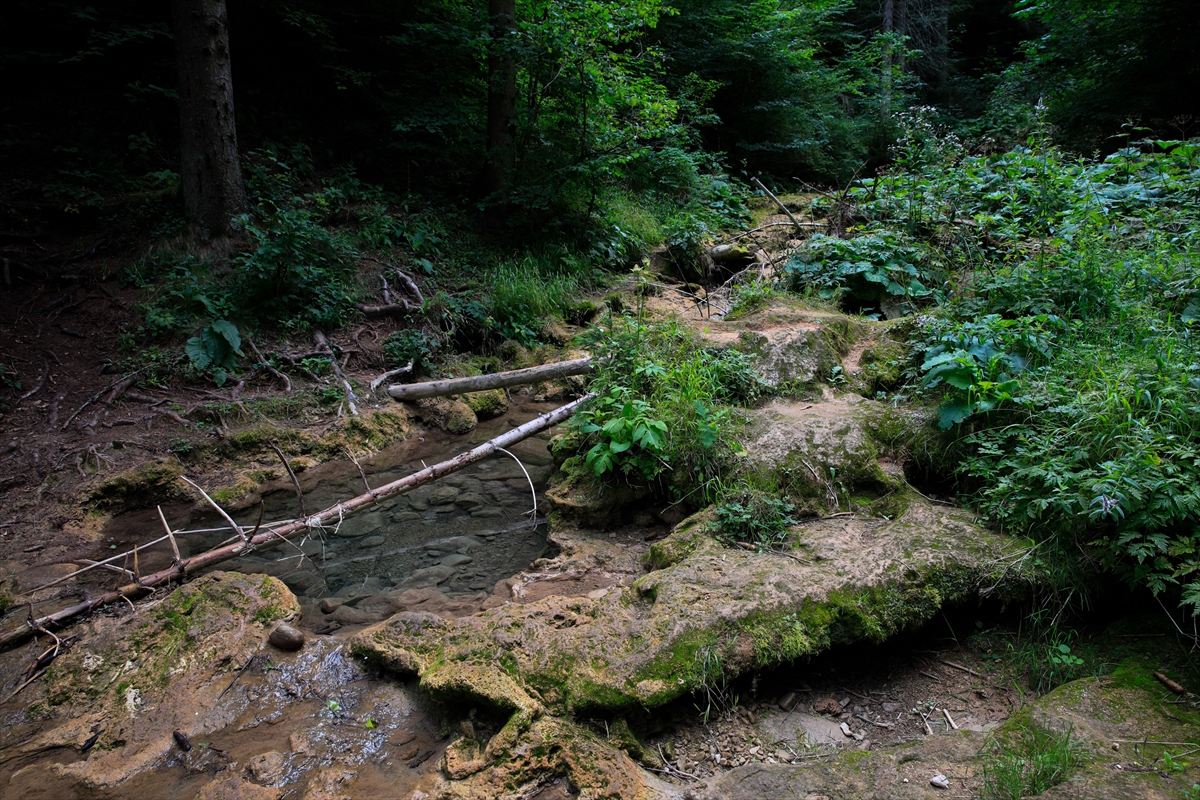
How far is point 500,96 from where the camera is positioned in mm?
9188

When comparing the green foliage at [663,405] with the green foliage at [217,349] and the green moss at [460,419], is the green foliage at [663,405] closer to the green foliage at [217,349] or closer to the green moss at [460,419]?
the green moss at [460,419]

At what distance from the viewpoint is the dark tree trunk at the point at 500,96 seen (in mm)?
8766

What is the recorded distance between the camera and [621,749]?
2.55m

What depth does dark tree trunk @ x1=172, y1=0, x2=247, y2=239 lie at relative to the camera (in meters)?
6.83

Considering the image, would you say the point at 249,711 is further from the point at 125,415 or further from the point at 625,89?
the point at 625,89

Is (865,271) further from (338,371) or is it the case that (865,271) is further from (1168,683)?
(338,371)

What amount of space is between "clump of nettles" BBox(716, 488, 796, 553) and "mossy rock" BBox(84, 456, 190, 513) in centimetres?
461

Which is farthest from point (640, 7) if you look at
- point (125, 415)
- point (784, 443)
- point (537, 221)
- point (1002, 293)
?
point (125, 415)

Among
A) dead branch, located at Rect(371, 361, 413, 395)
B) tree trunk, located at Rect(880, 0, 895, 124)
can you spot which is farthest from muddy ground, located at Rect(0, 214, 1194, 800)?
tree trunk, located at Rect(880, 0, 895, 124)

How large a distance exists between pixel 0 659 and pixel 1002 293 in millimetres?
6872

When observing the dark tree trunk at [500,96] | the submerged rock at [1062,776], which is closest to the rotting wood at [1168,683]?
the submerged rock at [1062,776]

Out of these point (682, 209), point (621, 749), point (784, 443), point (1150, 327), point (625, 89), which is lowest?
point (621, 749)

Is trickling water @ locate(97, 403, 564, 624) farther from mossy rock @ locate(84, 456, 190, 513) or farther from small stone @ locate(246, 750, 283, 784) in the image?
small stone @ locate(246, 750, 283, 784)

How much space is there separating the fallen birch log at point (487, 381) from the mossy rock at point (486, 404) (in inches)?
15.6
